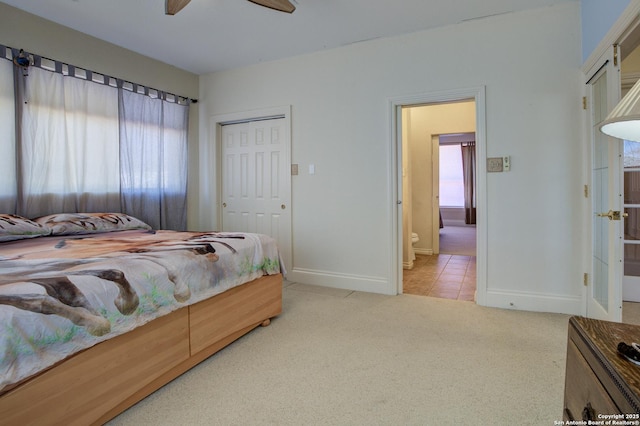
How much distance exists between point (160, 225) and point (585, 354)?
3.97 m

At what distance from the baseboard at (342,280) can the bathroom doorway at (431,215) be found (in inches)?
11.4

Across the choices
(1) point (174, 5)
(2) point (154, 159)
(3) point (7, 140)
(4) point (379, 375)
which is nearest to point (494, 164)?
(4) point (379, 375)

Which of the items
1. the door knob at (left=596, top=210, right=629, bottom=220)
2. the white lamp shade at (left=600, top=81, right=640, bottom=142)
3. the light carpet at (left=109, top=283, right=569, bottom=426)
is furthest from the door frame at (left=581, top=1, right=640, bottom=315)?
the white lamp shade at (left=600, top=81, right=640, bottom=142)

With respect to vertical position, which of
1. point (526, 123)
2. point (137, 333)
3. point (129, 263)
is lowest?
point (137, 333)

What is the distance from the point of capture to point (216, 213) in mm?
4441

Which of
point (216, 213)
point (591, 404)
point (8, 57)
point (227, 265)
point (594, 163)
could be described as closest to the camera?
point (591, 404)

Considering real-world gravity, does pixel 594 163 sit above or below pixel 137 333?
above

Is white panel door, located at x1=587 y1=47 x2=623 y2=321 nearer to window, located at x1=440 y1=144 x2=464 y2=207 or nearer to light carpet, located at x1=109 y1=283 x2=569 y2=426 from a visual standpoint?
light carpet, located at x1=109 y1=283 x2=569 y2=426

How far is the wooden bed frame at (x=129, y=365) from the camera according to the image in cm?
120

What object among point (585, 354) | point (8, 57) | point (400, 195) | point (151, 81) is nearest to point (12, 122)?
point (8, 57)

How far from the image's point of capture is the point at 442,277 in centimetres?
409

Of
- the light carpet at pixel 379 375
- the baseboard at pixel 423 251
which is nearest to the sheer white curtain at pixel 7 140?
the light carpet at pixel 379 375

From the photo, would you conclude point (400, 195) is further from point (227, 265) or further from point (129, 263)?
point (129, 263)

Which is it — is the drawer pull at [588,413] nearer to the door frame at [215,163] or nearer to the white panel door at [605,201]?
the white panel door at [605,201]
